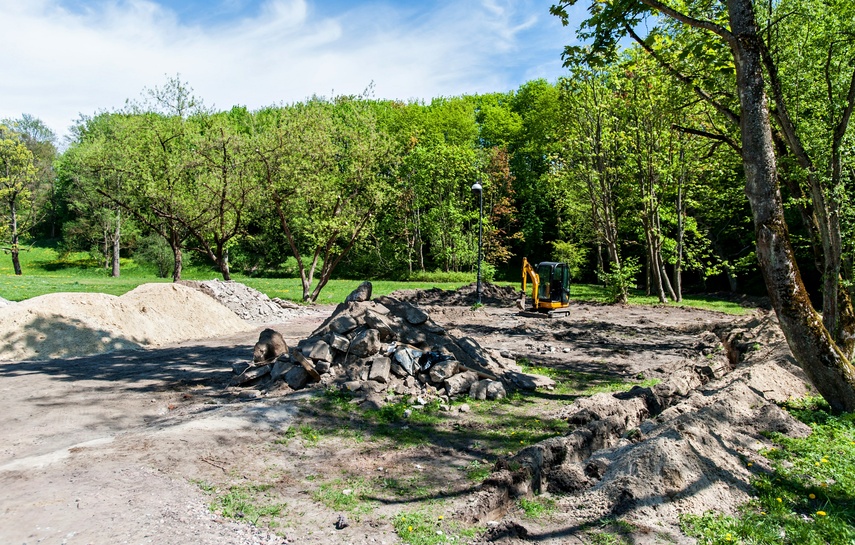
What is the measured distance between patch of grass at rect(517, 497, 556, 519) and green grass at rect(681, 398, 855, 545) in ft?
3.53

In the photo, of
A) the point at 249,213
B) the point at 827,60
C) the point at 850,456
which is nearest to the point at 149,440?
the point at 850,456

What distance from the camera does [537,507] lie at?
4.77 meters

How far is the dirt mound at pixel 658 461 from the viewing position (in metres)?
4.56

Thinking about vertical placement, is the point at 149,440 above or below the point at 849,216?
below

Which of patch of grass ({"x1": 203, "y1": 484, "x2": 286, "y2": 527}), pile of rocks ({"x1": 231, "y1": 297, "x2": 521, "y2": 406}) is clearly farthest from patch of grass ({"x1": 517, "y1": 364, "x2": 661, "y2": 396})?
patch of grass ({"x1": 203, "y1": 484, "x2": 286, "y2": 527})

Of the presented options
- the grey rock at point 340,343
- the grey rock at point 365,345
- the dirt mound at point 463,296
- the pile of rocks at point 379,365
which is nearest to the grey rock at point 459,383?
the pile of rocks at point 379,365

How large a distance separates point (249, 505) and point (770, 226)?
251 inches

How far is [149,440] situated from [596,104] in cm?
2303

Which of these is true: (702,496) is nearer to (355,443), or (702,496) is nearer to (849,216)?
(355,443)

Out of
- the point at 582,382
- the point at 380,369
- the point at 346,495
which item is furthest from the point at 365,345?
the point at 582,382

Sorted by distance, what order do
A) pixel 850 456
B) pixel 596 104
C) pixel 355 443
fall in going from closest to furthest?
pixel 850 456 → pixel 355 443 → pixel 596 104

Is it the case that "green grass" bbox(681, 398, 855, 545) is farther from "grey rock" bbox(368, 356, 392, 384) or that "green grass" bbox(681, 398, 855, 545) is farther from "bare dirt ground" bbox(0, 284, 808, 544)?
"grey rock" bbox(368, 356, 392, 384)

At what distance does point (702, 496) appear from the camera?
4566 millimetres

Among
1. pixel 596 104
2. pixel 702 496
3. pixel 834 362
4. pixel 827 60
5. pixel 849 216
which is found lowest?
pixel 702 496
